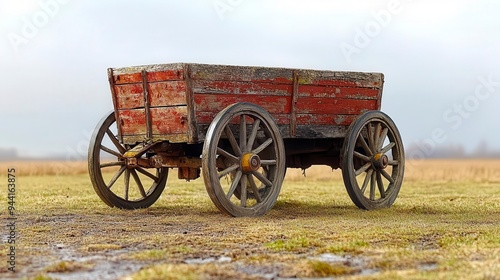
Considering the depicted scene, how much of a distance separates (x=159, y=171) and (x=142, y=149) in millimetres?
1384

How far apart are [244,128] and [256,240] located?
7.20 ft

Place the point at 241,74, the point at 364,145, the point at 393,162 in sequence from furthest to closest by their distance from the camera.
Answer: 1. the point at 393,162
2. the point at 364,145
3. the point at 241,74

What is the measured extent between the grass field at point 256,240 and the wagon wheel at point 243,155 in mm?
278

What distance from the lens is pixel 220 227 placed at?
28.0 ft

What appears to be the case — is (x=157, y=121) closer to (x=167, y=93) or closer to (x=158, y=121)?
(x=158, y=121)

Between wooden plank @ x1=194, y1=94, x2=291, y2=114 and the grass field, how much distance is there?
1295 mm

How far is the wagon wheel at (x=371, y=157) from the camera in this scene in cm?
1050

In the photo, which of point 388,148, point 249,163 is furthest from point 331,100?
point 249,163

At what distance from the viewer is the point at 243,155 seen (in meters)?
9.43

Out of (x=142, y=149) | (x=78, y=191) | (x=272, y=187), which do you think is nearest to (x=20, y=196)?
(x=78, y=191)

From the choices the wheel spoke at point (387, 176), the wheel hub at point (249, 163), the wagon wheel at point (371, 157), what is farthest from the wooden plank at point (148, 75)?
the wheel spoke at point (387, 176)

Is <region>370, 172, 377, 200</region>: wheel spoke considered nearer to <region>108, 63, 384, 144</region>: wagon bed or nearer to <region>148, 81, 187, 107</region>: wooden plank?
<region>108, 63, 384, 144</region>: wagon bed

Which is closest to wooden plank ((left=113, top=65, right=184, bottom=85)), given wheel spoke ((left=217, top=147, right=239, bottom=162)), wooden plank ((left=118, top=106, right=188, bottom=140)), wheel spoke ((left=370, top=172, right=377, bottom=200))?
wooden plank ((left=118, top=106, right=188, bottom=140))

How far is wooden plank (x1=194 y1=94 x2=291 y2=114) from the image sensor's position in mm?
9430
